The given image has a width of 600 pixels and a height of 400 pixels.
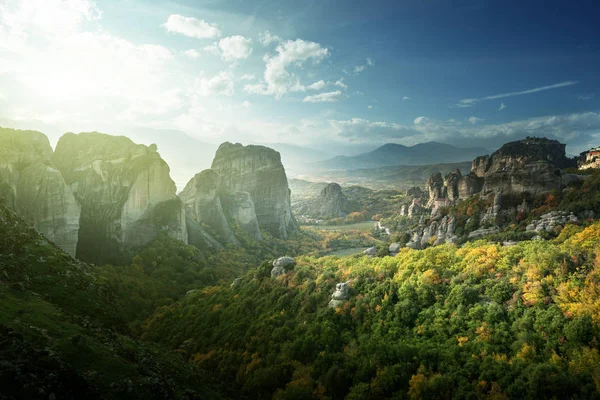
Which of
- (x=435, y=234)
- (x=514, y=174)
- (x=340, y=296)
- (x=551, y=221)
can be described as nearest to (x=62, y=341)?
(x=340, y=296)

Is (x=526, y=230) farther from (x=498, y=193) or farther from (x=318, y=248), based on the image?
(x=318, y=248)

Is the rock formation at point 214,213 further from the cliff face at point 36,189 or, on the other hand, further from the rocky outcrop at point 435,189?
the rocky outcrop at point 435,189

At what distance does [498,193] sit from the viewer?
4334 cm

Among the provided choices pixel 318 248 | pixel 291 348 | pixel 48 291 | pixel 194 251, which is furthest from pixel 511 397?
pixel 318 248

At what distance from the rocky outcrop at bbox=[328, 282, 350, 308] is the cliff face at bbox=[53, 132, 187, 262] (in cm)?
4491

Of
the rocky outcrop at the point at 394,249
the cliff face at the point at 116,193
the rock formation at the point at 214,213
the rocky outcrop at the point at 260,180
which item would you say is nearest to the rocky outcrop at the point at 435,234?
the rocky outcrop at the point at 394,249

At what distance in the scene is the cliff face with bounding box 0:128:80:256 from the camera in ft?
144

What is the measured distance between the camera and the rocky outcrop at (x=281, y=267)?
143 feet

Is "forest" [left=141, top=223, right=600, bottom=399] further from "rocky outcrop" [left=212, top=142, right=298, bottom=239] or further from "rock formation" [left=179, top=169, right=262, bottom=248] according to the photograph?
"rocky outcrop" [left=212, top=142, right=298, bottom=239]

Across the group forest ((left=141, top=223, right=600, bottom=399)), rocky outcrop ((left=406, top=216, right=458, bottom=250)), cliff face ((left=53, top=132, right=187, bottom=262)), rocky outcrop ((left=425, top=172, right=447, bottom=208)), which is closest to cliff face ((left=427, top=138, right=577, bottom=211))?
rocky outcrop ((left=425, top=172, right=447, bottom=208))

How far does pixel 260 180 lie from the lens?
119m

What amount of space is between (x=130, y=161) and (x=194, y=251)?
907 inches

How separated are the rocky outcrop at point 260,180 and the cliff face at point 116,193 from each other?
46.9m

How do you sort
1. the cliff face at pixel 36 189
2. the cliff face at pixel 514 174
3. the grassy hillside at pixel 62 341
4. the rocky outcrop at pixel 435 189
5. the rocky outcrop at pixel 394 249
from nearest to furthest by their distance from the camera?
the grassy hillside at pixel 62 341, the cliff face at pixel 514 174, the rocky outcrop at pixel 394 249, the cliff face at pixel 36 189, the rocky outcrop at pixel 435 189
